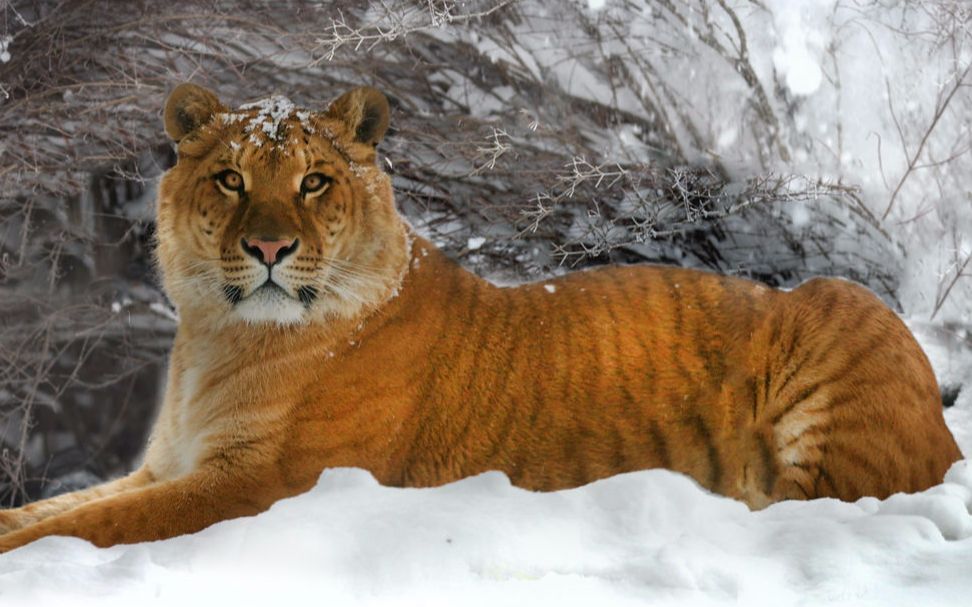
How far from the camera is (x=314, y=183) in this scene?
4402 millimetres

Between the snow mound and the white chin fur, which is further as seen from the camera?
the white chin fur

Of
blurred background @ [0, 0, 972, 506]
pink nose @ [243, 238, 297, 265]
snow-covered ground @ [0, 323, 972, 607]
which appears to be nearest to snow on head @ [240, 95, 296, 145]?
pink nose @ [243, 238, 297, 265]

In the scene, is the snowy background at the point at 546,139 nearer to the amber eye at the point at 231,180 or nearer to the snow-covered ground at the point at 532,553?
the amber eye at the point at 231,180

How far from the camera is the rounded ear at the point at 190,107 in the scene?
4500mm

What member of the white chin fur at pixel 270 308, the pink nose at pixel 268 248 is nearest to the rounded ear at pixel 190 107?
the pink nose at pixel 268 248

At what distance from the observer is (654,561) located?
145 inches

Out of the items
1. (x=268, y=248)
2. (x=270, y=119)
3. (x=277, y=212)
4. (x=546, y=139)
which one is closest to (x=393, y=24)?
(x=546, y=139)

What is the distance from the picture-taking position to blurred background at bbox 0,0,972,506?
5676 mm

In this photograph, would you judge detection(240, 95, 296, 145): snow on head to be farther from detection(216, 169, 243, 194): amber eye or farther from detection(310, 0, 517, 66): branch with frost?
detection(310, 0, 517, 66): branch with frost

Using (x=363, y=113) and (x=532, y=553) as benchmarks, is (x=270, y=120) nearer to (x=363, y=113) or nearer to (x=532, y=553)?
(x=363, y=113)

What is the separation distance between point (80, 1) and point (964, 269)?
4559mm

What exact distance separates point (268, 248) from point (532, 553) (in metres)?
1.43

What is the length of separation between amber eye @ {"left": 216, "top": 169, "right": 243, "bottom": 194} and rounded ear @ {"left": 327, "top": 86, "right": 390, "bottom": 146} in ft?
1.49

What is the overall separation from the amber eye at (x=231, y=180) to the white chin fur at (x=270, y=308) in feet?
1.34
